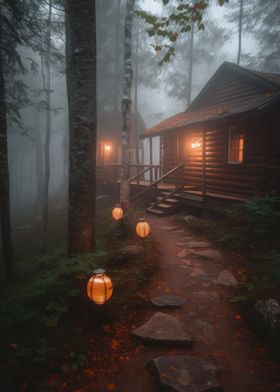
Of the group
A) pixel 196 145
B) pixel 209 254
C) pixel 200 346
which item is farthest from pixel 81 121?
pixel 196 145

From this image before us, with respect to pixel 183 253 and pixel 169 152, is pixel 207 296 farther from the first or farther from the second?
pixel 169 152

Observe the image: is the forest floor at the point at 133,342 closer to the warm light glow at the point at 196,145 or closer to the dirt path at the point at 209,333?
the dirt path at the point at 209,333

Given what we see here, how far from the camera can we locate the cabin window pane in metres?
12.0

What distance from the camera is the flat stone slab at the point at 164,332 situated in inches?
139

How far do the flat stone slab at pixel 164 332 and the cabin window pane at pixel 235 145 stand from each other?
9.70 metres

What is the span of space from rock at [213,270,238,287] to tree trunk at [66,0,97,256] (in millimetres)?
2922

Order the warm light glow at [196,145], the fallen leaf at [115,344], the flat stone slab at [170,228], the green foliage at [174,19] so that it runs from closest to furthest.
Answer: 1. the fallen leaf at [115,344]
2. the green foliage at [174,19]
3. the flat stone slab at [170,228]
4. the warm light glow at [196,145]

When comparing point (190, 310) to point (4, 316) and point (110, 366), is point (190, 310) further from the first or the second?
point (4, 316)

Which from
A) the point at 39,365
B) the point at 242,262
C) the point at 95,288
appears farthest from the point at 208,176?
the point at 39,365

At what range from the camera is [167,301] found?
4.67m

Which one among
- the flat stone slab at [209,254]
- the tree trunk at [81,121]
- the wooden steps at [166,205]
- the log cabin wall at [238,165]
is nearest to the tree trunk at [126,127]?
the wooden steps at [166,205]

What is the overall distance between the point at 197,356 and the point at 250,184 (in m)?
8.94

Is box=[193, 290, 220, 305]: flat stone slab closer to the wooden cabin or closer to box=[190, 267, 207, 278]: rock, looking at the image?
box=[190, 267, 207, 278]: rock

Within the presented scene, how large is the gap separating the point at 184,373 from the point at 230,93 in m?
13.5
